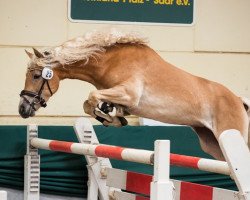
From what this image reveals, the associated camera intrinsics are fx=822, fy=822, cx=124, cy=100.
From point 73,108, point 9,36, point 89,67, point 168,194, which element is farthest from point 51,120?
point 168,194

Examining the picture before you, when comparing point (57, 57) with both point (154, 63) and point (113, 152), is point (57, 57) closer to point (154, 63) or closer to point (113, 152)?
point (154, 63)

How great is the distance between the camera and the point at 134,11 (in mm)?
6668

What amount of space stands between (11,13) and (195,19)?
5.00 feet

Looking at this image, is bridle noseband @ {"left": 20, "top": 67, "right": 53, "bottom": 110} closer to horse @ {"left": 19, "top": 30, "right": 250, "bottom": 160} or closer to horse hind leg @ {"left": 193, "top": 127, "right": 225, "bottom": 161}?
horse @ {"left": 19, "top": 30, "right": 250, "bottom": 160}

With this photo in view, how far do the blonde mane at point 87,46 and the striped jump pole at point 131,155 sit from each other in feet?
1.82

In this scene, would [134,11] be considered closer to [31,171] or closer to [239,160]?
[31,171]

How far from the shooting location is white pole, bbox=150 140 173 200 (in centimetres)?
363

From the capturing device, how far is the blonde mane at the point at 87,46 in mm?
5234

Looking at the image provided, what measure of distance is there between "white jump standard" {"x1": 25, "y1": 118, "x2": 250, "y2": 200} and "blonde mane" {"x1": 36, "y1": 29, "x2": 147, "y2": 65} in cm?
56

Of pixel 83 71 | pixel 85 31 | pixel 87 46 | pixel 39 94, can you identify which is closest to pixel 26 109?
pixel 39 94

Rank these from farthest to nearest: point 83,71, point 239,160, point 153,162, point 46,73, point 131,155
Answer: point 83,71, point 46,73, point 131,155, point 153,162, point 239,160

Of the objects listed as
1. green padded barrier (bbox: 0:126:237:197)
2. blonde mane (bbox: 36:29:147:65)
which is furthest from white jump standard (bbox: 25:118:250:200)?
blonde mane (bbox: 36:29:147:65)

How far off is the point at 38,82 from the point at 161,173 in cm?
182

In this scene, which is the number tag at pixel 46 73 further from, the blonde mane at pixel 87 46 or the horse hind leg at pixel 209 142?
the horse hind leg at pixel 209 142
